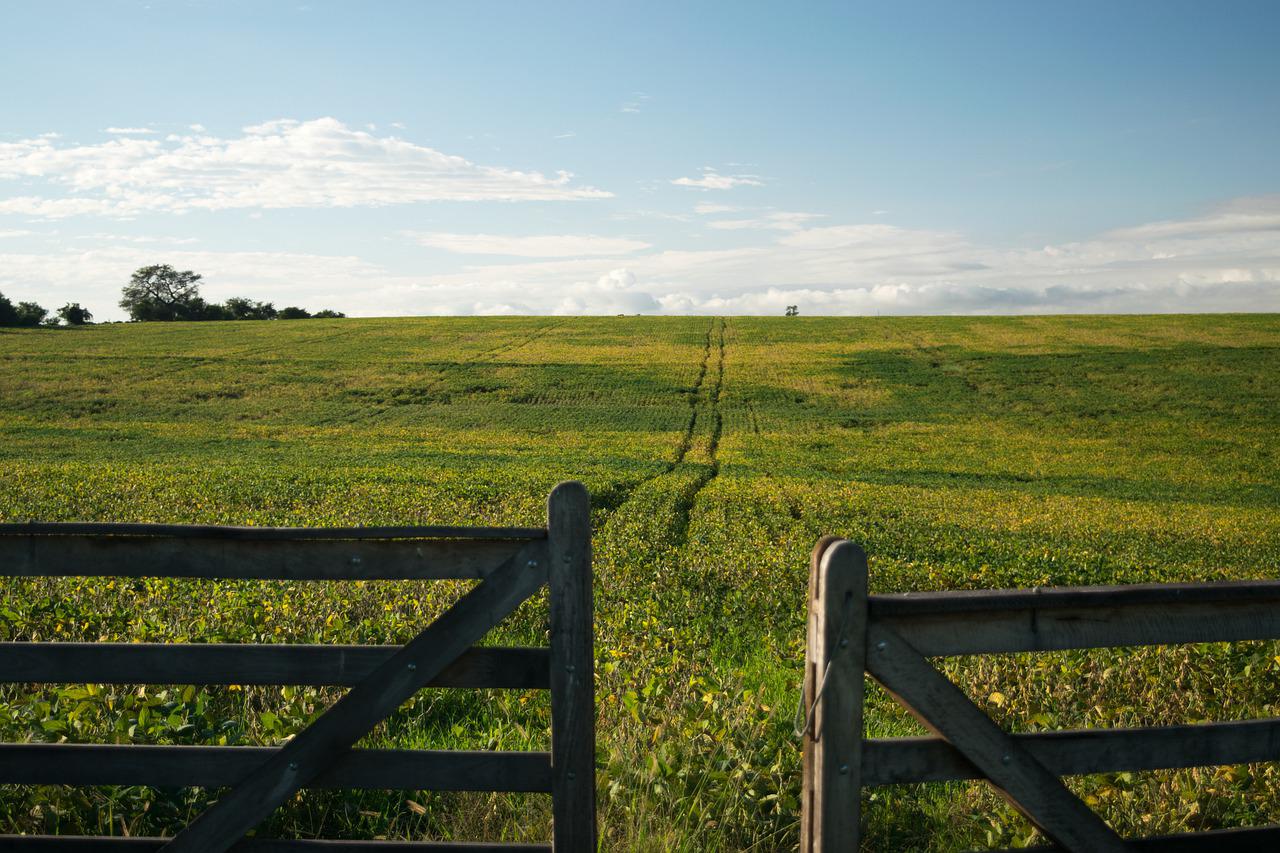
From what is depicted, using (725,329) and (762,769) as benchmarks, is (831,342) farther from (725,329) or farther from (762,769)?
(762,769)

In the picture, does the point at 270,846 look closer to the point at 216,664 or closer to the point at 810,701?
the point at 216,664

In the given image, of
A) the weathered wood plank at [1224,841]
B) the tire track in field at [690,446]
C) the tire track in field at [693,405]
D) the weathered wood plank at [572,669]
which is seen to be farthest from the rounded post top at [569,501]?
the tire track in field at [693,405]

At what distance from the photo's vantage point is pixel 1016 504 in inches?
1035

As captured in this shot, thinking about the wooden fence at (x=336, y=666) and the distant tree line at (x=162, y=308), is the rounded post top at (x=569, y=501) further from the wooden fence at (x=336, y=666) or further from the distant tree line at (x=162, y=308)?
the distant tree line at (x=162, y=308)

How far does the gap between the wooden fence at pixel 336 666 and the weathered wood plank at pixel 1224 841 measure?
2.17 meters

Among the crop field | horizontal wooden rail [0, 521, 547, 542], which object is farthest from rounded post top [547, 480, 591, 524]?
the crop field

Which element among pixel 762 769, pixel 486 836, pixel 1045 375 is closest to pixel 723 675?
pixel 762 769

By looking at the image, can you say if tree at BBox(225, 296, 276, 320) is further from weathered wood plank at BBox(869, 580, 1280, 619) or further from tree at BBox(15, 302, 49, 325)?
weathered wood plank at BBox(869, 580, 1280, 619)

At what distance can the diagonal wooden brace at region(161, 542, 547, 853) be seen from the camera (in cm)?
316

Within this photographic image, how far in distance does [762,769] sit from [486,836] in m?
1.40

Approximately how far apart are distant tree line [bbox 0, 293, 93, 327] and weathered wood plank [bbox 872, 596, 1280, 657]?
387 feet

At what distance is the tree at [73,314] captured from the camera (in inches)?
3967

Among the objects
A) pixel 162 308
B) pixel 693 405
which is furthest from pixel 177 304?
pixel 693 405

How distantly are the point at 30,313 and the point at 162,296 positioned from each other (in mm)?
34433
